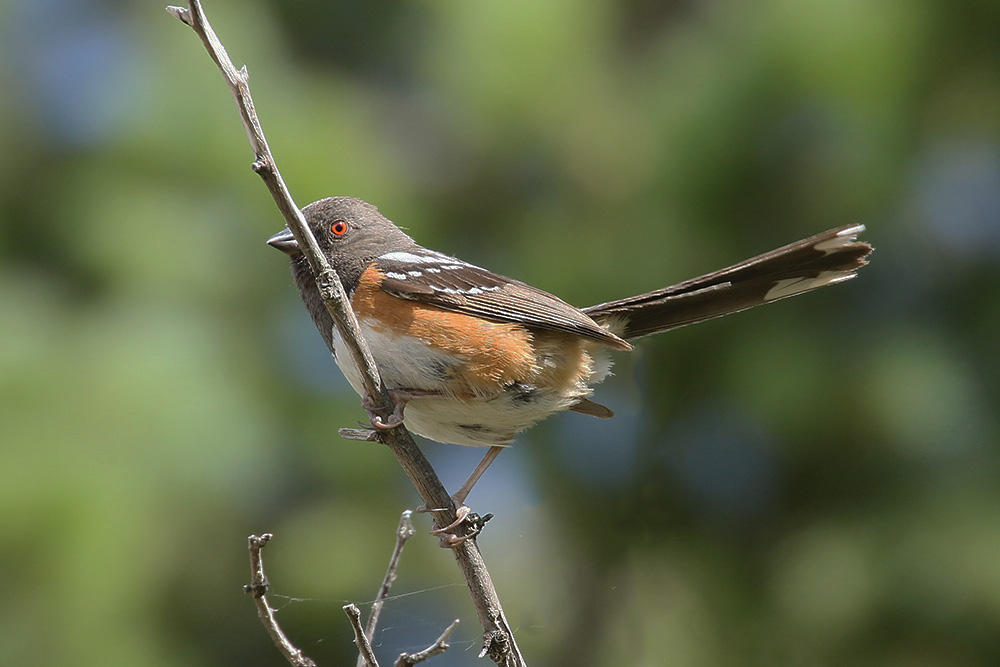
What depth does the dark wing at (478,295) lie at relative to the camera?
2.41 metres

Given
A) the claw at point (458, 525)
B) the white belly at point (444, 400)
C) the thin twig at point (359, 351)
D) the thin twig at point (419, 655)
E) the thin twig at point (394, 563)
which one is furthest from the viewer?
the white belly at point (444, 400)

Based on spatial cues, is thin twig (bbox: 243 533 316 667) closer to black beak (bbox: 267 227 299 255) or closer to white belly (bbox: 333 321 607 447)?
white belly (bbox: 333 321 607 447)

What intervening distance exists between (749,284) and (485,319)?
0.81 meters

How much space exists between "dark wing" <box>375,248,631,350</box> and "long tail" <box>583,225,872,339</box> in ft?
0.67

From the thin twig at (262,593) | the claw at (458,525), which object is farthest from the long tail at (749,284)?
the thin twig at (262,593)

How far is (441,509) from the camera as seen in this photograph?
2023mm

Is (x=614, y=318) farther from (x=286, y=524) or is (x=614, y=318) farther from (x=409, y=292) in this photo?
(x=286, y=524)

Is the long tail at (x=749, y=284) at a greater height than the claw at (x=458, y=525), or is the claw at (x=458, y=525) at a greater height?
the long tail at (x=749, y=284)

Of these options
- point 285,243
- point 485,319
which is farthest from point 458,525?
point 285,243

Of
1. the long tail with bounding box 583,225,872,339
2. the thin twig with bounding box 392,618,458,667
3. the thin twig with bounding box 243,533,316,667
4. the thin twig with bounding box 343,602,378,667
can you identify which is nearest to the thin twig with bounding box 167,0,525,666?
the thin twig with bounding box 392,618,458,667

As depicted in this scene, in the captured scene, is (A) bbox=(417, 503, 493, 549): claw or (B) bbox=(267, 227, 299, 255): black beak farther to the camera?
(B) bbox=(267, 227, 299, 255): black beak

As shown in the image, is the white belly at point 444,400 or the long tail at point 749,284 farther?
the long tail at point 749,284

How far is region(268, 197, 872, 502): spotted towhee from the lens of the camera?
92.0 inches

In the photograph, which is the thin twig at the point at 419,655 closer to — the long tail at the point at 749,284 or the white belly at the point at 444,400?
the white belly at the point at 444,400
